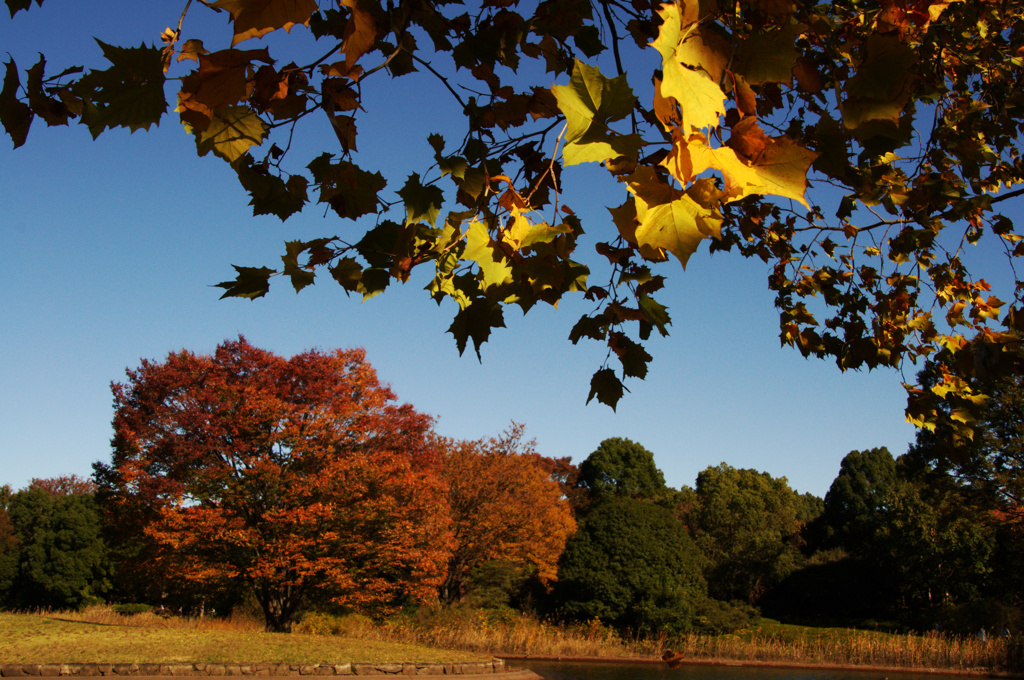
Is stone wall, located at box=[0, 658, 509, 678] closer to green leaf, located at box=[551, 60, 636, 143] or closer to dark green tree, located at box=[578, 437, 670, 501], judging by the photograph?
green leaf, located at box=[551, 60, 636, 143]

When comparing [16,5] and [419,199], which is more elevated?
[16,5]

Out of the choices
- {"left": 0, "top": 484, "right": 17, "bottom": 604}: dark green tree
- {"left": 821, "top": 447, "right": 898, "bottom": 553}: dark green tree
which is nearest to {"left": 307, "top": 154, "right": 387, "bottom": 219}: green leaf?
{"left": 0, "top": 484, "right": 17, "bottom": 604}: dark green tree

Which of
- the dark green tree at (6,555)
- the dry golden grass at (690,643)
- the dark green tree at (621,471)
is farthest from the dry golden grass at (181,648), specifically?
the dark green tree at (621,471)

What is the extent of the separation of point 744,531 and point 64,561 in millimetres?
25541

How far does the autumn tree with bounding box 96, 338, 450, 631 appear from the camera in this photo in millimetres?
11531

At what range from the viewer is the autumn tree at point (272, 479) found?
1153 cm

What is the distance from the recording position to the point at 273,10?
37.6 inches

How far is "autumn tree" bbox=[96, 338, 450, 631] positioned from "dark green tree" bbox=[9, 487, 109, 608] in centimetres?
1096

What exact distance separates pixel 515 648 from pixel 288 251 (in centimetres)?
1475

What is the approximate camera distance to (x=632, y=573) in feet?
52.4

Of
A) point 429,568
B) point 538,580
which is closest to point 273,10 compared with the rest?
point 429,568

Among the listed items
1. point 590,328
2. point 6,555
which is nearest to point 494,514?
point 590,328

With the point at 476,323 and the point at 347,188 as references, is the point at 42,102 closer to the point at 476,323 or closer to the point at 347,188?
the point at 347,188

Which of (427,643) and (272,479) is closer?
(272,479)
